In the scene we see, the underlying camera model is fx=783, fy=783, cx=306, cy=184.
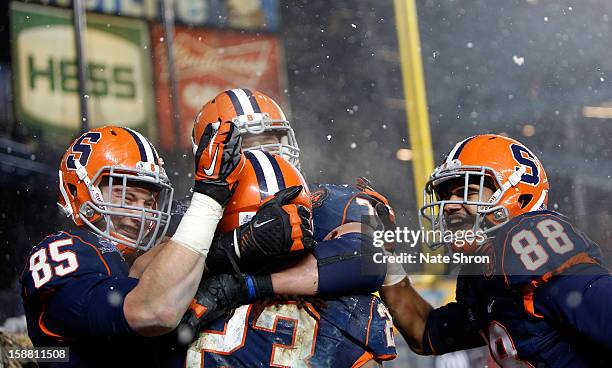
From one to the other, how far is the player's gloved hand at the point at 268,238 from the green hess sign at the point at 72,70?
4.07 meters

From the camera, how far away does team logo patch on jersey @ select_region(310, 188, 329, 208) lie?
8.39ft

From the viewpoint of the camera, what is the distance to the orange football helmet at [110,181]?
254cm

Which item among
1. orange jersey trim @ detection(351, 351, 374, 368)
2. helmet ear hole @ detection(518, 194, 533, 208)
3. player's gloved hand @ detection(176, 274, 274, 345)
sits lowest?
orange jersey trim @ detection(351, 351, 374, 368)

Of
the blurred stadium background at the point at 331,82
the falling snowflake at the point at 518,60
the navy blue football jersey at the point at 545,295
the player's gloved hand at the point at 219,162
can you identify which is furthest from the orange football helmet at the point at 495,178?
the falling snowflake at the point at 518,60

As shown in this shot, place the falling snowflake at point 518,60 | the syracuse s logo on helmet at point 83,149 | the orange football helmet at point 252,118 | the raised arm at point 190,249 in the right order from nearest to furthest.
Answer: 1. the raised arm at point 190,249
2. the syracuse s logo on helmet at point 83,149
3. the orange football helmet at point 252,118
4. the falling snowflake at point 518,60

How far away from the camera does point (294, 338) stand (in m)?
2.28

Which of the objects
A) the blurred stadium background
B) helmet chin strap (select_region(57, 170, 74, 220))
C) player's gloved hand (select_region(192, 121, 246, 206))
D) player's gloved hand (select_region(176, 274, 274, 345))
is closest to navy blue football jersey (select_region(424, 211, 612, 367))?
player's gloved hand (select_region(176, 274, 274, 345))

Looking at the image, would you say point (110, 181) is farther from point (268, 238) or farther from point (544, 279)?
point (544, 279)

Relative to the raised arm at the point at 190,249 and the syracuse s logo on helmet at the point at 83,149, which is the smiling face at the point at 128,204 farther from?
the raised arm at the point at 190,249

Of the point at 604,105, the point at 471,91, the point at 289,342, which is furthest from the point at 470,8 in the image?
the point at 289,342

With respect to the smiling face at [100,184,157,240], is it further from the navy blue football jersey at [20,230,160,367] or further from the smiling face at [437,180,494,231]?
the smiling face at [437,180,494,231]

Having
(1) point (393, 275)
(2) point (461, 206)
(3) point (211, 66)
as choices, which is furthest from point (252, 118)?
(3) point (211, 66)

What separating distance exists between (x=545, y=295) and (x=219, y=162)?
1.02 metres

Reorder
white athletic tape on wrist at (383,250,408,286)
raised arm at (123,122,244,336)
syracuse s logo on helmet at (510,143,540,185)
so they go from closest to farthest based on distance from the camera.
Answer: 1. raised arm at (123,122,244,336)
2. syracuse s logo on helmet at (510,143,540,185)
3. white athletic tape on wrist at (383,250,408,286)
